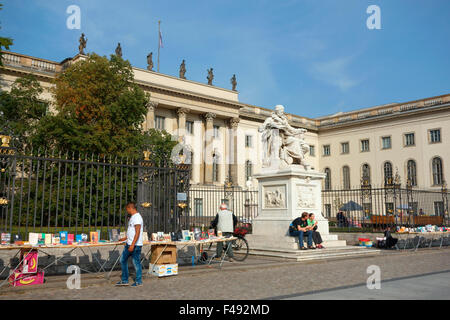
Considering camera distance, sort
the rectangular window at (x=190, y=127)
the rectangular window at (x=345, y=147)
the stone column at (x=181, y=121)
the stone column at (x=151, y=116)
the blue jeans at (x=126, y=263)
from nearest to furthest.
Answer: the blue jeans at (x=126, y=263) < the stone column at (x=151, y=116) < the stone column at (x=181, y=121) < the rectangular window at (x=190, y=127) < the rectangular window at (x=345, y=147)

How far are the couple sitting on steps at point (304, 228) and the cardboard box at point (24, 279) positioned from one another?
7422 mm

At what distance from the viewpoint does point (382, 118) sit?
4991cm

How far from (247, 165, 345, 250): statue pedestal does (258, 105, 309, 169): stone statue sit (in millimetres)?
506

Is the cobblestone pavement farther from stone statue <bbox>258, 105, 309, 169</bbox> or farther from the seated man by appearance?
stone statue <bbox>258, 105, 309, 169</bbox>

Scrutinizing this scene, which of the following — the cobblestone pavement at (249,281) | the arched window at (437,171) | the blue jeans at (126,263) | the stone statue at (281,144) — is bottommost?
the cobblestone pavement at (249,281)

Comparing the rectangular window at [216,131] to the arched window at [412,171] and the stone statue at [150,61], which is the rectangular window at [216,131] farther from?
the arched window at [412,171]

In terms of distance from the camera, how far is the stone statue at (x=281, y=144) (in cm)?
1459

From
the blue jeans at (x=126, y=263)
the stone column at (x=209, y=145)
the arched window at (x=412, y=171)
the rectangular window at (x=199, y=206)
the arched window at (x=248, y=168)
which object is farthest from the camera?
the arched window at (x=248, y=168)

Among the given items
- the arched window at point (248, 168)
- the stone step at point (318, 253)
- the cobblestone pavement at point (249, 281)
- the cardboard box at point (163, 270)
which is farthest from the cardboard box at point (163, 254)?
the arched window at point (248, 168)

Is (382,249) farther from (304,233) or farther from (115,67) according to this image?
(115,67)

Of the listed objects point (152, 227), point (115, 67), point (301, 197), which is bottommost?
point (152, 227)

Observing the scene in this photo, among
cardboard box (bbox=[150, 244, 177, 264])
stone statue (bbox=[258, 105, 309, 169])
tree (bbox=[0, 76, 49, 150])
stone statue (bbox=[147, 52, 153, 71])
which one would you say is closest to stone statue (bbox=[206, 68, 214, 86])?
stone statue (bbox=[147, 52, 153, 71])

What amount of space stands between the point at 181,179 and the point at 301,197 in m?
4.36
